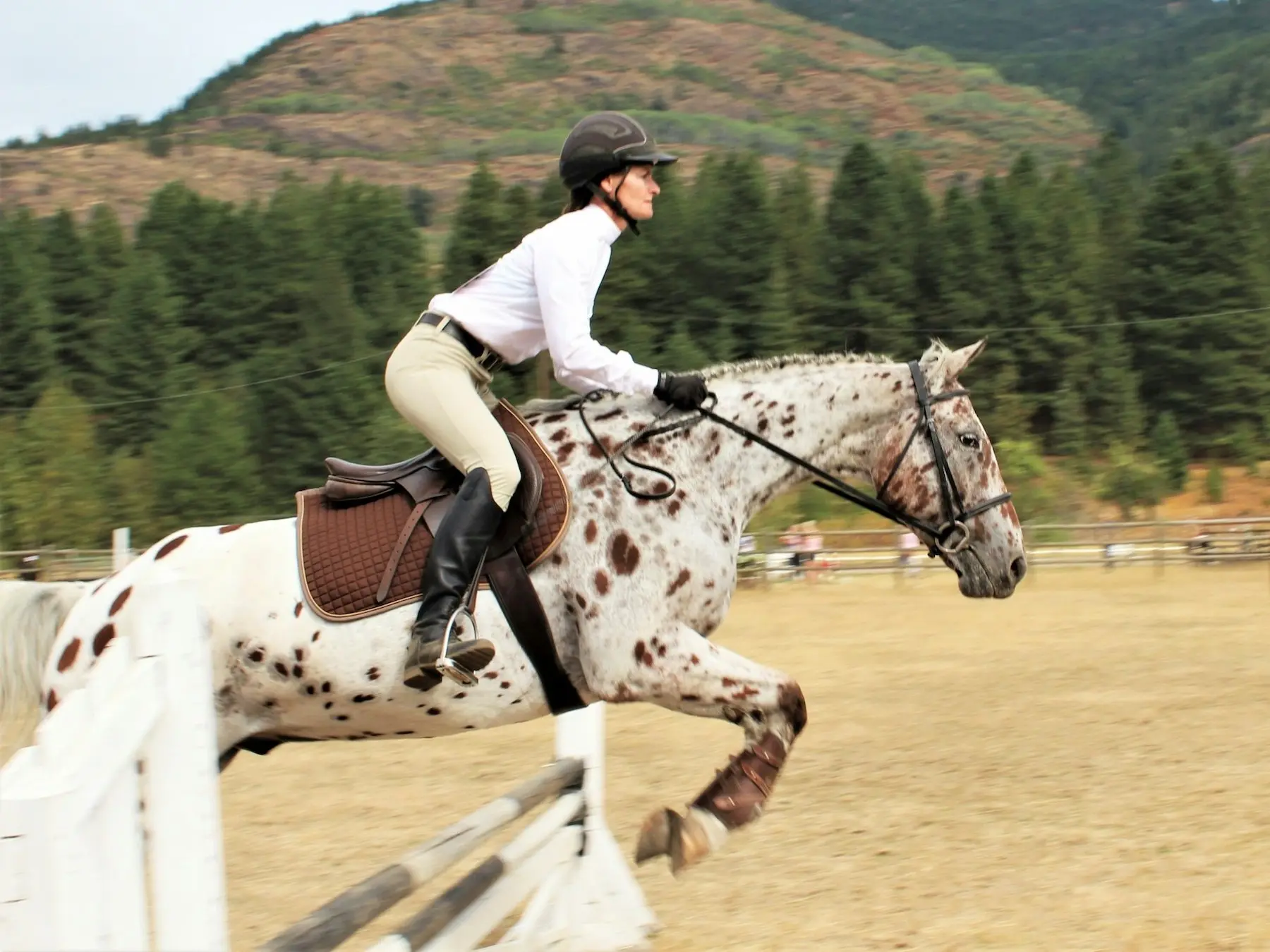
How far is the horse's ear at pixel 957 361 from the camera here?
410 centimetres

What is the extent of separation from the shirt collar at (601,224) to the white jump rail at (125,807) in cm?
198

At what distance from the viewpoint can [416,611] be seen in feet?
11.6

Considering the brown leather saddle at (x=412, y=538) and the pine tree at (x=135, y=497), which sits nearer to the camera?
the brown leather saddle at (x=412, y=538)

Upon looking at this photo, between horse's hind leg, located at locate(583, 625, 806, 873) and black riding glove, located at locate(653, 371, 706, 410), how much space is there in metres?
0.62

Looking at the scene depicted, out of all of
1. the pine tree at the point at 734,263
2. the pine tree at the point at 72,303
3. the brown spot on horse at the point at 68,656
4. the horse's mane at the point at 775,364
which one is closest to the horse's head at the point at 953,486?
the horse's mane at the point at 775,364

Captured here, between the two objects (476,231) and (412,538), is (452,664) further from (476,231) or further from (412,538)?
(476,231)

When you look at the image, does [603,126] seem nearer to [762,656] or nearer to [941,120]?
[762,656]

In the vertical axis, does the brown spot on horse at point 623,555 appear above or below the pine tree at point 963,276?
above

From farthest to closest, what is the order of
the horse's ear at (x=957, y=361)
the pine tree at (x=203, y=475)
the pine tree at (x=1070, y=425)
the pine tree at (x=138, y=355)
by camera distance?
the pine tree at (x=138, y=355)
the pine tree at (x=1070, y=425)
the pine tree at (x=203, y=475)
the horse's ear at (x=957, y=361)

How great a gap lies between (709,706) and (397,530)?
0.94m

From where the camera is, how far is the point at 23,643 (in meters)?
3.85

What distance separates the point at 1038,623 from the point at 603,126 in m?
12.2

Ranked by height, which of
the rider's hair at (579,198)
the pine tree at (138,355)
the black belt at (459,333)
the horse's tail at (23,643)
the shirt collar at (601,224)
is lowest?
the pine tree at (138,355)

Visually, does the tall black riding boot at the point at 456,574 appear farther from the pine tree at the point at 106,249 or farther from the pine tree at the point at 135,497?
the pine tree at the point at 106,249
